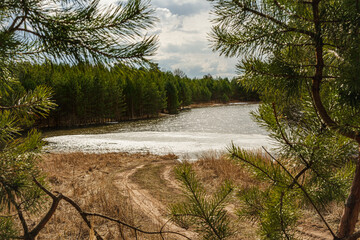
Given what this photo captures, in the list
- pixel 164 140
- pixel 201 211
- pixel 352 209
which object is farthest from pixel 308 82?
pixel 164 140

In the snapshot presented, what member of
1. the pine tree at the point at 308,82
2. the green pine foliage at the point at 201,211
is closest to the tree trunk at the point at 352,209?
the pine tree at the point at 308,82

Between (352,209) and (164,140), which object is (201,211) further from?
(164,140)

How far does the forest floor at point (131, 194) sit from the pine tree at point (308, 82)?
418 millimetres

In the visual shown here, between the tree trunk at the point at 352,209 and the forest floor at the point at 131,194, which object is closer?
the tree trunk at the point at 352,209

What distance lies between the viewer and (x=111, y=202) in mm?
5848

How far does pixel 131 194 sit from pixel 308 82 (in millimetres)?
6396

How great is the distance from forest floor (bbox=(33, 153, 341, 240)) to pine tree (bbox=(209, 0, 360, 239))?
1.37ft

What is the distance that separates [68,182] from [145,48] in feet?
26.4

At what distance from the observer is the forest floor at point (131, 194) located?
14.7 feet

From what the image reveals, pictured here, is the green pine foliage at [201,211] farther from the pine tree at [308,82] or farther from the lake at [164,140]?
the lake at [164,140]

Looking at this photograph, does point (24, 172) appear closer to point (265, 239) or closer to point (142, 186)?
point (265, 239)

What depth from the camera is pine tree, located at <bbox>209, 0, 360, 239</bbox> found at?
953mm

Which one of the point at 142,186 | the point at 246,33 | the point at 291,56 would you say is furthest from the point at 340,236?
the point at 142,186

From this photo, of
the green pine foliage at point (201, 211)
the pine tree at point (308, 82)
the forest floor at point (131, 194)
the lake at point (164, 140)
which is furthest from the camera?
the lake at point (164, 140)
